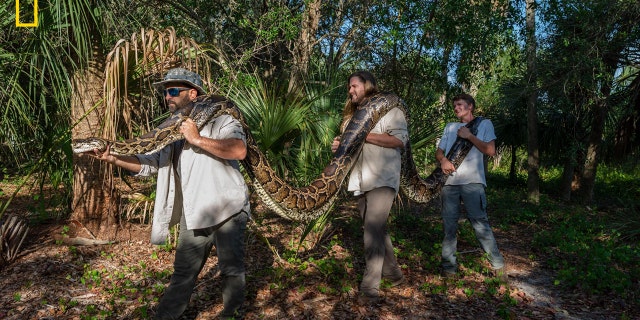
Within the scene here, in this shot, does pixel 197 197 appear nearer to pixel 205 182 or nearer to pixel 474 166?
pixel 205 182

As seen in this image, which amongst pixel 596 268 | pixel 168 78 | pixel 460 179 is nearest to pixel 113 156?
pixel 168 78

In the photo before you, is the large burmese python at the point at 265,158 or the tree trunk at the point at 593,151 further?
the tree trunk at the point at 593,151

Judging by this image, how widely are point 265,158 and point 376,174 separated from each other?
44.0 inches

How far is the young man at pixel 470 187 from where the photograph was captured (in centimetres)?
575

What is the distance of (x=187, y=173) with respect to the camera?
4.12 meters

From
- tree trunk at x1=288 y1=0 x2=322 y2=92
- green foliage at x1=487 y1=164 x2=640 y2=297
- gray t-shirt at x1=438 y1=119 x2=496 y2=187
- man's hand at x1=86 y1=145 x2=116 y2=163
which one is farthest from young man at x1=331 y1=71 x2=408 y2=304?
tree trunk at x1=288 y1=0 x2=322 y2=92

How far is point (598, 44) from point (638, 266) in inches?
193

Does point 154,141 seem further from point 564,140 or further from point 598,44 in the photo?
point 564,140

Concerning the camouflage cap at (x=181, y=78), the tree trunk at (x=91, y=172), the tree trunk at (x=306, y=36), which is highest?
the tree trunk at (x=306, y=36)

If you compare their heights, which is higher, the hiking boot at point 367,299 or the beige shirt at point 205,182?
the beige shirt at point 205,182

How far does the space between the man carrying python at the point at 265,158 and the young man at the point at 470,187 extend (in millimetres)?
751

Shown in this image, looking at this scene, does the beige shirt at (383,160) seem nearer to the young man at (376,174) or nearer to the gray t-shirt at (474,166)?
the young man at (376,174)

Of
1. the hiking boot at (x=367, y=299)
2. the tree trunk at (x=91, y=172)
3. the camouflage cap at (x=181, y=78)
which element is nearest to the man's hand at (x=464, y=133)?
the hiking boot at (x=367, y=299)

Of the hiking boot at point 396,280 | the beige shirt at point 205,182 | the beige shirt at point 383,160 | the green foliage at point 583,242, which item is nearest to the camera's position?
the beige shirt at point 205,182
